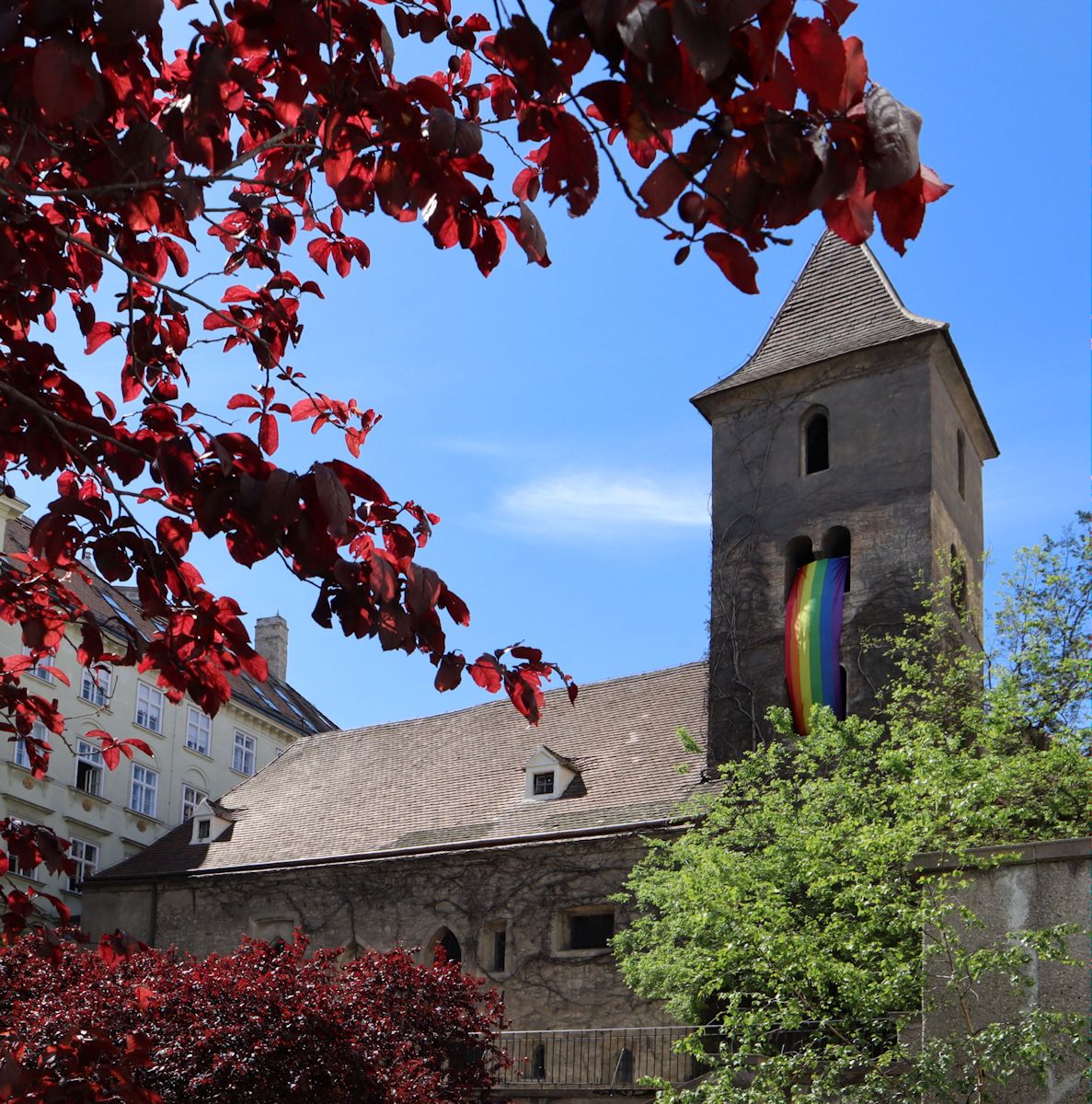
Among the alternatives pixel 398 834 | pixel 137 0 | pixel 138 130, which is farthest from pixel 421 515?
pixel 398 834

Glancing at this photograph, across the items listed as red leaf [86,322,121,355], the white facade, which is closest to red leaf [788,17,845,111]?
red leaf [86,322,121,355]

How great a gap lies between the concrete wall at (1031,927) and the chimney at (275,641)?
36546 millimetres

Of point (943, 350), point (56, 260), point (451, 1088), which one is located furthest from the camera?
point (943, 350)

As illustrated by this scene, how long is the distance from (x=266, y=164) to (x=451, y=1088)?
1487cm

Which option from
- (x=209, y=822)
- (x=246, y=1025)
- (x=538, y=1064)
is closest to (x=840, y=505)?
(x=538, y=1064)

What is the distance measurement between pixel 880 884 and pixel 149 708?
26570 mm

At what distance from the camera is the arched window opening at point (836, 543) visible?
26062 millimetres

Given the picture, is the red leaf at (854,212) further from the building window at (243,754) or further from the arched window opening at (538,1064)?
the building window at (243,754)

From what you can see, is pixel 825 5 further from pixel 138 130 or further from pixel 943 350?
pixel 943 350

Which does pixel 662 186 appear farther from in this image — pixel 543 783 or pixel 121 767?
pixel 121 767

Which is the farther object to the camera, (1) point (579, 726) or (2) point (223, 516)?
(1) point (579, 726)

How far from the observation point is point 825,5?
3.02m

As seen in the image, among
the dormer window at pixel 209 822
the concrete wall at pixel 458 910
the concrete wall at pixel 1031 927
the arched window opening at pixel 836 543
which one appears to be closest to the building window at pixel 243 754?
the dormer window at pixel 209 822

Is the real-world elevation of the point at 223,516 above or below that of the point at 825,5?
below
